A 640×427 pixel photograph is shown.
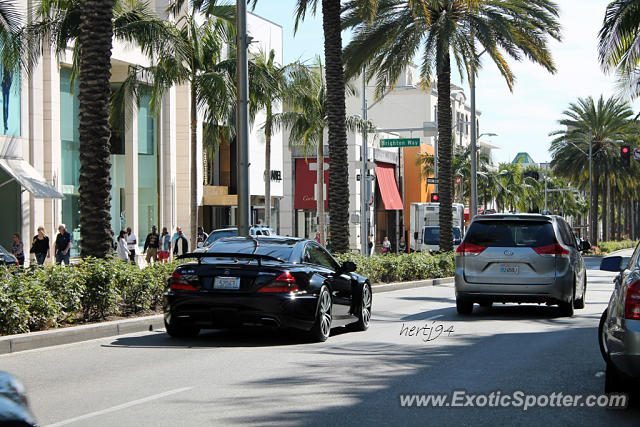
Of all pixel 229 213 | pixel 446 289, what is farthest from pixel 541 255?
pixel 229 213

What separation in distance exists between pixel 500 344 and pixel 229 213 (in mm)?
39750

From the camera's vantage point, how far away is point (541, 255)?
1583 cm

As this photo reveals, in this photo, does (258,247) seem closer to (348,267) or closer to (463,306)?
(348,267)

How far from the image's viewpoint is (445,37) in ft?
94.4

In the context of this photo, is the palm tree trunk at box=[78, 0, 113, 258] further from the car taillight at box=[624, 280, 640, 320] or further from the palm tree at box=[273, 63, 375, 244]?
the palm tree at box=[273, 63, 375, 244]

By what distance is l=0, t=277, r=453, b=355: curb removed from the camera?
11.2 metres

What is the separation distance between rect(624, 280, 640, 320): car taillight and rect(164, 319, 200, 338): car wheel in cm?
655

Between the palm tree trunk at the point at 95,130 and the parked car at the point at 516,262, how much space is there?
21.2 ft

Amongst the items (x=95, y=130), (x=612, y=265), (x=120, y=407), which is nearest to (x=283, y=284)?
(x=612, y=265)

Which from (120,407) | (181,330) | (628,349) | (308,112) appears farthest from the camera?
(308,112)

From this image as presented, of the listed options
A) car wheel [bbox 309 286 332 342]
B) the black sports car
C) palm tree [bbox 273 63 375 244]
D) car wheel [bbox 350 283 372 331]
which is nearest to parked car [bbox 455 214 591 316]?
car wheel [bbox 350 283 372 331]

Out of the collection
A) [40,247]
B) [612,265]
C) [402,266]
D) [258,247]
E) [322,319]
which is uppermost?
[258,247]

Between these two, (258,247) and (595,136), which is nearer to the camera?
(258,247)

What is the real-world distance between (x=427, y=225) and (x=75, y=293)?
40.5m
